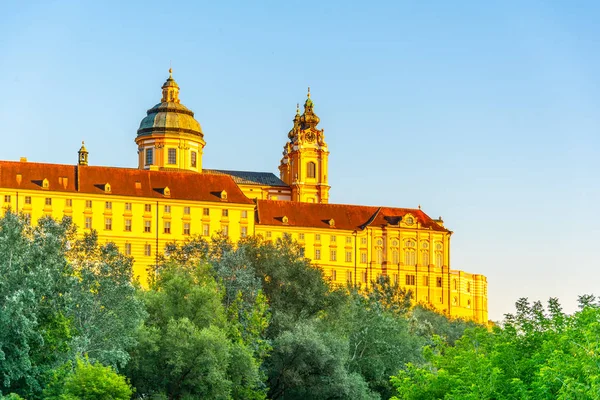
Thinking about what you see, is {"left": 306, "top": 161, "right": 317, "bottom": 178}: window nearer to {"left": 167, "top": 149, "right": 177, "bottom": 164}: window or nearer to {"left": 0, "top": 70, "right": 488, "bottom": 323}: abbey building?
{"left": 0, "top": 70, "right": 488, "bottom": 323}: abbey building

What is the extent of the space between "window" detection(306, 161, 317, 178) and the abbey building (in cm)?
18

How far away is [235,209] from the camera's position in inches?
5315

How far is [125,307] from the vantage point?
184 feet

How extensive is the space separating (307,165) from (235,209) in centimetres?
3087

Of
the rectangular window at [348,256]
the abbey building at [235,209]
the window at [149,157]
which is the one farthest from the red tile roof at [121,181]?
the rectangular window at [348,256]

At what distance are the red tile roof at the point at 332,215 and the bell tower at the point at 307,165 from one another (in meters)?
11.0

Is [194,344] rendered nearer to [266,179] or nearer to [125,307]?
[125,307]

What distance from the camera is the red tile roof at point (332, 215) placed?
144000mm

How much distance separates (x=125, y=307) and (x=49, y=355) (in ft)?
18.5

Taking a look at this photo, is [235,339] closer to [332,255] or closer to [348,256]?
[332,255]

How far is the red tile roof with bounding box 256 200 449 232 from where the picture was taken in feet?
472

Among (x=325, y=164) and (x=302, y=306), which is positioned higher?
(x=325, y=164)

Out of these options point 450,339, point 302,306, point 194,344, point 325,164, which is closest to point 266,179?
point 325,164

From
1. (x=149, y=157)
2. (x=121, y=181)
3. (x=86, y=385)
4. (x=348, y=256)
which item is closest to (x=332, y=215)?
(x=348, y=256)
